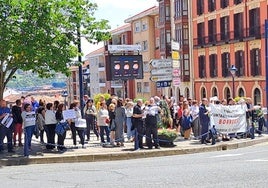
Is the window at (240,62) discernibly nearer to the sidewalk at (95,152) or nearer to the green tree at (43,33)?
the sidewalk at (95,152)

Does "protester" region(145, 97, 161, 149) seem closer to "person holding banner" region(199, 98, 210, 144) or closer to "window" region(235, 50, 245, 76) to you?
"person holding banner" region(199, 98, 210, 144)

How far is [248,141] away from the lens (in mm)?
23594

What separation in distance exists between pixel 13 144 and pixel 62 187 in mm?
9025

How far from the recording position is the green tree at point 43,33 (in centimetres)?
1858

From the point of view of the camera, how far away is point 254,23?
5069cm

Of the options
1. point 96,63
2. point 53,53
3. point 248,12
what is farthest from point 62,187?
point 96,63

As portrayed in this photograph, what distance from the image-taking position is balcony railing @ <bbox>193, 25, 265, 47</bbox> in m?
49.7

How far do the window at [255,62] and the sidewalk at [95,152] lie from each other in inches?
1129

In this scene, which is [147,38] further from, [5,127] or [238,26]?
[5,127]

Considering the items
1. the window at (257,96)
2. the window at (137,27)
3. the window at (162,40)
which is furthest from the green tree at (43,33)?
the window at (137,27)

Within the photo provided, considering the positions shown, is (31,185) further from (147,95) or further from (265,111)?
(147,95)

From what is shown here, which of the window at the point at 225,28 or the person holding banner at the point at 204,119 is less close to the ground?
the window at the point at 225,28

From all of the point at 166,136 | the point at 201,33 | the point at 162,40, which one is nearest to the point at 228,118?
the point at 166,136

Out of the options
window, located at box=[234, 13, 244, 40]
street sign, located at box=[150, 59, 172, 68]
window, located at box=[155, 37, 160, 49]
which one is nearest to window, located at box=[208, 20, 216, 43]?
window, located at box=[234, 13, 244, 40]
